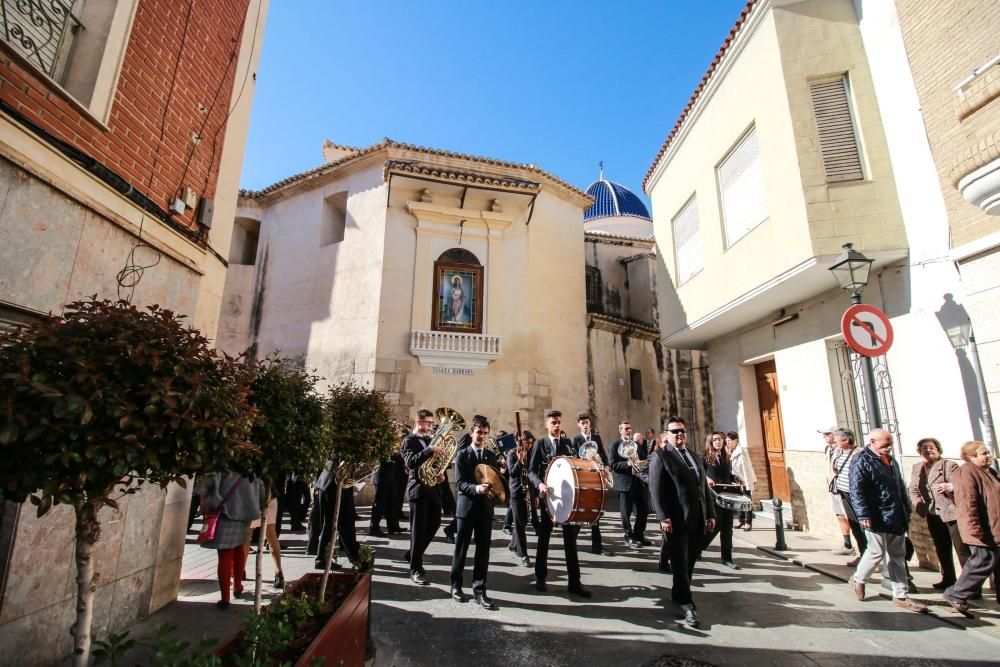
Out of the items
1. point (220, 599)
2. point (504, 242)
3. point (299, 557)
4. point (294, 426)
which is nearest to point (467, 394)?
point (504, 242)

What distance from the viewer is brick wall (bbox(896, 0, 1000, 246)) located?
5.42 meters

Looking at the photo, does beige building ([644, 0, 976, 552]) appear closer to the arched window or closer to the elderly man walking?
the elderly man walking

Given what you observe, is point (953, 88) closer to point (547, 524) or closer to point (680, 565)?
point (680, 565)

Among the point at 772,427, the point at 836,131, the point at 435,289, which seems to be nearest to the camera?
the point at 836,131

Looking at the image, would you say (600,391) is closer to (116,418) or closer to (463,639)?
(463,639)

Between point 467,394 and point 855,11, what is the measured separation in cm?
1136

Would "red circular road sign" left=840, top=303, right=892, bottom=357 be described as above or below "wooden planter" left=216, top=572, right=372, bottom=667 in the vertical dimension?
above

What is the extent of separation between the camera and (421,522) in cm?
571

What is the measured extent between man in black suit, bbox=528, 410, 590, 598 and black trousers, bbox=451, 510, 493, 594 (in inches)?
29.2

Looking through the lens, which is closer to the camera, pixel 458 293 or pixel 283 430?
pixel 283 430

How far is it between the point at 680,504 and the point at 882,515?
7.53 ft

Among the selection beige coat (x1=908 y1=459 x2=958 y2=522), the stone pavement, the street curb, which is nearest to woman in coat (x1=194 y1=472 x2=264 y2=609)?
the stone pavement

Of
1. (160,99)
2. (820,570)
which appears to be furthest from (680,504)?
(160,99)

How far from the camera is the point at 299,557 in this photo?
676 cm
